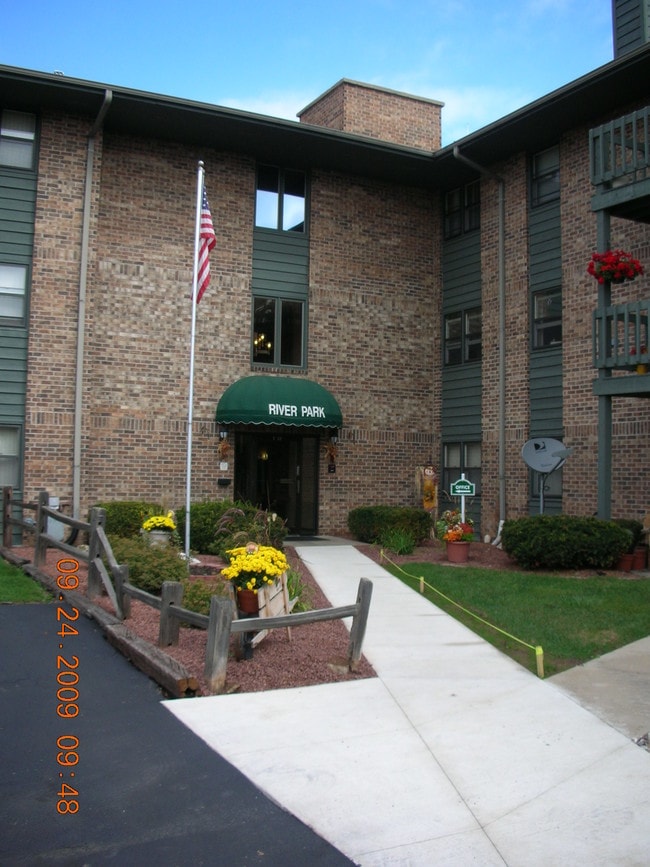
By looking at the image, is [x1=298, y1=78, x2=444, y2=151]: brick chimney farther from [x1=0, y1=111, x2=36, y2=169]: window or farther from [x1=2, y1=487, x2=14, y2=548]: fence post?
[x1=2, y1=487, x2=14, y2=548]: fence post

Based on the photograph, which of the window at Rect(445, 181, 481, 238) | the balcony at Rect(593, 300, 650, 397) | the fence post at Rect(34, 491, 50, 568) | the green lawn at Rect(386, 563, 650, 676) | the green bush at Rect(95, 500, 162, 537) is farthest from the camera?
the window at Rect(445, 181, 481, 238)

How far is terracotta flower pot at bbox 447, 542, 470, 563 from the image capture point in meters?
13.7

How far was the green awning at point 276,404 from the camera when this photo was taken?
53.0 ft

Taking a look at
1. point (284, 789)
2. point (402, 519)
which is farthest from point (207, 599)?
point (402, 519)

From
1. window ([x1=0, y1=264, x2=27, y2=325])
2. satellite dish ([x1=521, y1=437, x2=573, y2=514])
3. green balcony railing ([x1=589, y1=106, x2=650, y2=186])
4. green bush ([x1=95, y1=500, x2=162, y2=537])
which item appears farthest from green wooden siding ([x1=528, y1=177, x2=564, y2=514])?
window ([x1=0, y1=264, x2=27, y2=325])

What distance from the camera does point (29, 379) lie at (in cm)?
1523

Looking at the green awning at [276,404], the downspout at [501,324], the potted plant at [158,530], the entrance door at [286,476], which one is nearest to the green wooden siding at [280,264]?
the green awning at [276,404]

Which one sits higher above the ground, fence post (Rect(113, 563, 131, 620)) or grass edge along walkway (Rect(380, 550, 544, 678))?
fence post (Rect(113, 563, 131, 620))

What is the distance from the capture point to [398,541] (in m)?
14.8

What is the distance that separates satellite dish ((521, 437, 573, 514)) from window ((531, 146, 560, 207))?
Result: 527cm

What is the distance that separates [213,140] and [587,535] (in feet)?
36.9

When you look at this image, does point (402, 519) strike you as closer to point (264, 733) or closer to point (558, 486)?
point (558, 486)

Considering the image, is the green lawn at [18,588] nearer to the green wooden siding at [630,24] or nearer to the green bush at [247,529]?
the green bush at [247,529]
